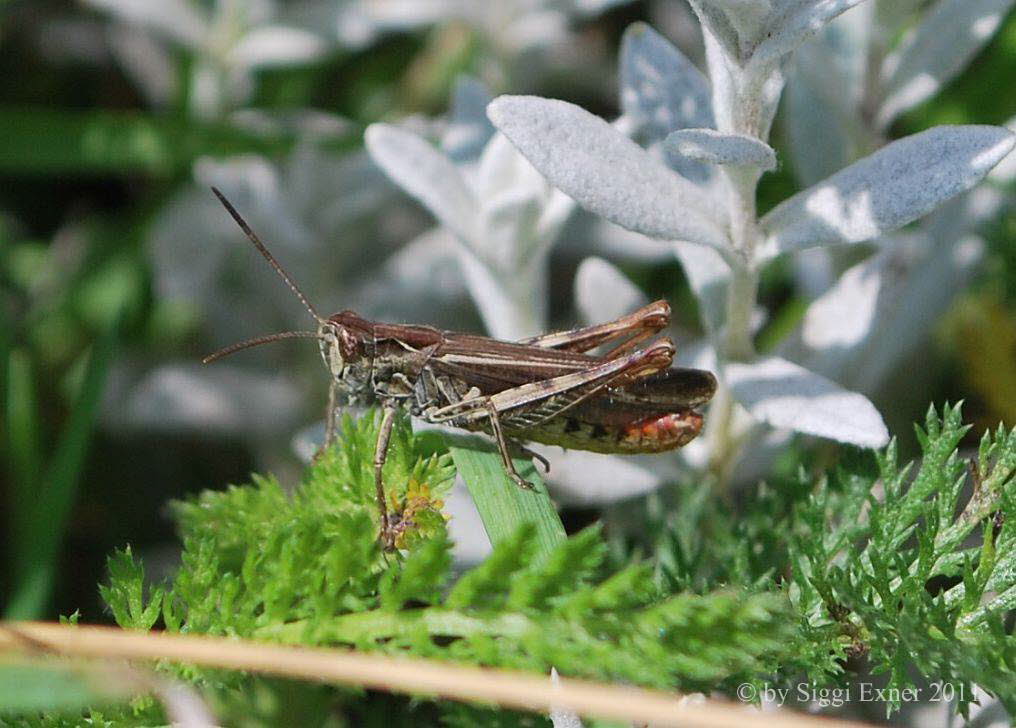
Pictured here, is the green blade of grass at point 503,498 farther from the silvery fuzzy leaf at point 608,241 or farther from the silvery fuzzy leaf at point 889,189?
the silvery fuzzy leaf at point 608,241

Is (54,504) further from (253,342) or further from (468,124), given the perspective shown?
(468,124)

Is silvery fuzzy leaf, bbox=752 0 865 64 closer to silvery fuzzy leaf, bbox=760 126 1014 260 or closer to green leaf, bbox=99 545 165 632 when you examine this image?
silvery fuzzy leaf, bbox=760 126 1014 260

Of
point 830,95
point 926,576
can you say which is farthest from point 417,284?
point 926,576

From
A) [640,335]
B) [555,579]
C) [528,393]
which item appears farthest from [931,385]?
[555,579]

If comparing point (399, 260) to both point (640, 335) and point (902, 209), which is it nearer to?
point (640, 335)

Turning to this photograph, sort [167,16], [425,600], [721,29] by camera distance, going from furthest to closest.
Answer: [167,16] → [721,29] → [425,600]

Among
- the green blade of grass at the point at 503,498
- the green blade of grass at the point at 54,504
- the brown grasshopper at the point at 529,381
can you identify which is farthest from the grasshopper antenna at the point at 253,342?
the green blade of grass at the point at 503,498

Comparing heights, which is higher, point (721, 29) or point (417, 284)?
point (721, 29)

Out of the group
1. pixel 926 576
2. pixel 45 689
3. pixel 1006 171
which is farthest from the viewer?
pixel 1006 171
